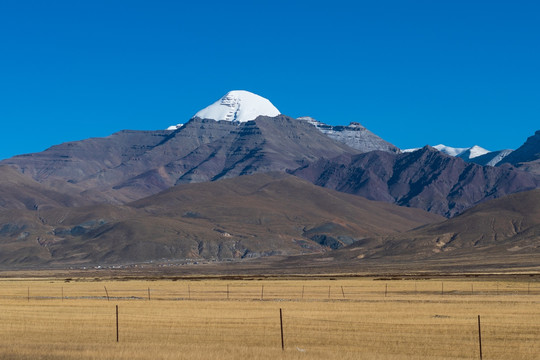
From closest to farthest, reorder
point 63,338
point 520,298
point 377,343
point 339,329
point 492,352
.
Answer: point 492,352 < point 377,343 < point 63,338 < point 339,329 < point 520,298

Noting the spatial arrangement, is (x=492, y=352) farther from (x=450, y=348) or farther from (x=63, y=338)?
(x=63, y=338)

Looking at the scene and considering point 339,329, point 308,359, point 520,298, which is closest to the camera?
point 308,359

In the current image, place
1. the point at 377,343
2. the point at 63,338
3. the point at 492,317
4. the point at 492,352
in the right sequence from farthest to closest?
the point at 492,317, the point at 63,338, the point at 377,343, the point at 492,352

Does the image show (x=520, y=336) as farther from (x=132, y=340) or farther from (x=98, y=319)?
(x=98, y=319)

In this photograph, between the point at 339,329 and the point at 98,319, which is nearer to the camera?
the point at 339,329

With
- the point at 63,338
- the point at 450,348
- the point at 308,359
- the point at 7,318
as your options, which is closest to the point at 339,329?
the point at 450,348

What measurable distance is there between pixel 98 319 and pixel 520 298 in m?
37.1

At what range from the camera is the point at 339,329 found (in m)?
43.4

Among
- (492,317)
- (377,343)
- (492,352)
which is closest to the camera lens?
(492,352)

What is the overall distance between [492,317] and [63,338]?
2548 cm

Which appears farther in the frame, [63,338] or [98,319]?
[98,319]

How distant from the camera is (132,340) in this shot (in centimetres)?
3912

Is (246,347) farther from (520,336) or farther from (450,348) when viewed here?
(520,336)

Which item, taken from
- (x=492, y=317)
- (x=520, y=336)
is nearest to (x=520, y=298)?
(x=492, y=317)
